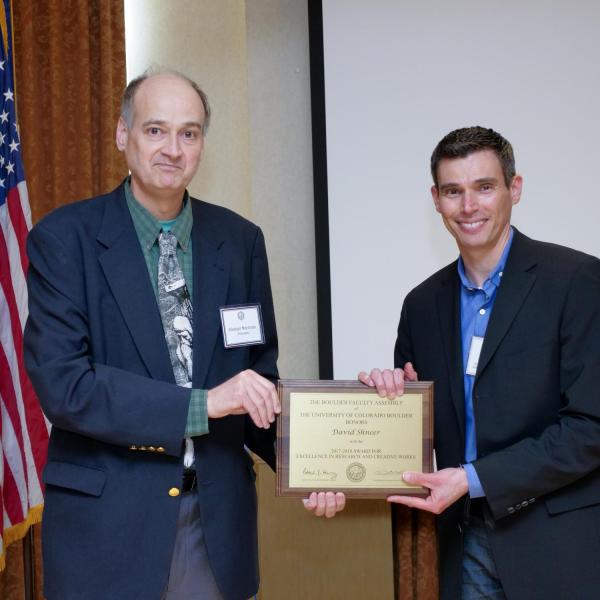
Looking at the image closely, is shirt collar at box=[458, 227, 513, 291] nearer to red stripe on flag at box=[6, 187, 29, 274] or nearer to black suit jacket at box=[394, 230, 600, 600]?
black suit jacket at box=[394, 230, 600, 600]

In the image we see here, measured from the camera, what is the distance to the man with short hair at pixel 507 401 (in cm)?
223

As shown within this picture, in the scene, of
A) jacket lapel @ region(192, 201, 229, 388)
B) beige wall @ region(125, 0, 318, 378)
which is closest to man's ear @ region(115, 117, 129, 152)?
jacket lapel @ region(192, 201, 229, 388)

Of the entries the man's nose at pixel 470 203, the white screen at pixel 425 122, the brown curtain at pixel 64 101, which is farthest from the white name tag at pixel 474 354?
the brown curtain at pixel 64 101

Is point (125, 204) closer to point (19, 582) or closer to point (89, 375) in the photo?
point (89, 375)

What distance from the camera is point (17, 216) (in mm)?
3688

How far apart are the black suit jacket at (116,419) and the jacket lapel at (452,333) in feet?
2.26

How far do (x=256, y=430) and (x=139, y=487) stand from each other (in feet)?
1.72

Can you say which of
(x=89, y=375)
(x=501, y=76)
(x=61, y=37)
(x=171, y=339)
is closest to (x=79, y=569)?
(x=89, y=375)

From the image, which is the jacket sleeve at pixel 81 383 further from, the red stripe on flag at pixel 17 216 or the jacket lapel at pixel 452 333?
the red stripe on flag at pixel 17 216

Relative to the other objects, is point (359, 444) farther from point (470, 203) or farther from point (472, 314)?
point (470, 203)

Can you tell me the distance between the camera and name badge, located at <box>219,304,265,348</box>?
2285 millimetres

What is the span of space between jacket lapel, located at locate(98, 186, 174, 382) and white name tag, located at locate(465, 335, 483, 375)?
916 mm

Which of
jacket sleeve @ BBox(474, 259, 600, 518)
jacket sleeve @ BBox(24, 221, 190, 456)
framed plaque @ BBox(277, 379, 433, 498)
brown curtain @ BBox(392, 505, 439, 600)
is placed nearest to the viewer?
jacket sleeve @ BBox(24, 221, 190, 456)

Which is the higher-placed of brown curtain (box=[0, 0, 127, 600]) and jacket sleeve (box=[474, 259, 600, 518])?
brown curtain (box=[0, 0, 127, 600])
